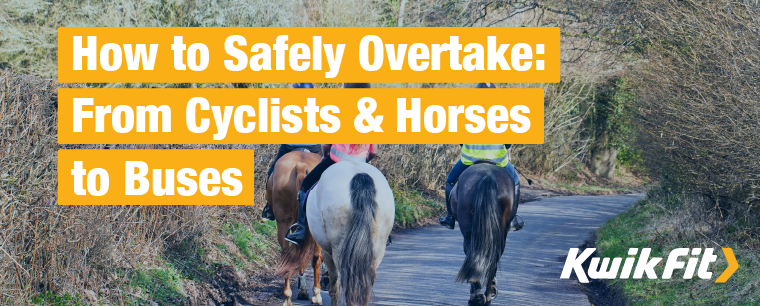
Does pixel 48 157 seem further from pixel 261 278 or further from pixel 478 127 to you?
pixel 478 127

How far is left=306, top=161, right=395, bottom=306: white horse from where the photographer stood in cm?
561

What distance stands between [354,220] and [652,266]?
4.79 metres

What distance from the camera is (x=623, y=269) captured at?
28.7 ft

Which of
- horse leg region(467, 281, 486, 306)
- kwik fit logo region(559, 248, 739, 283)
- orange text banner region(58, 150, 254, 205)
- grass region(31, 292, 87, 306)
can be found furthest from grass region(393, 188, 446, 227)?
grass region(31, 292, 87, 306)

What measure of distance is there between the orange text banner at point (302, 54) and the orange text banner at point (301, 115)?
51 cm

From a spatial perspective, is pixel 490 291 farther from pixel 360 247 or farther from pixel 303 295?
pixel 303 295

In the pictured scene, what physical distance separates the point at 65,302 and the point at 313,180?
248 cm

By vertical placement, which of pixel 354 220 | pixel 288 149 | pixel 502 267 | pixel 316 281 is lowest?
pixel 502 267

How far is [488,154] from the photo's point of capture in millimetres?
7363

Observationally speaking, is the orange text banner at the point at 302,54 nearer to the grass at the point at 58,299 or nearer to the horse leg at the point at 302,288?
the horse leg at the point at 302,288

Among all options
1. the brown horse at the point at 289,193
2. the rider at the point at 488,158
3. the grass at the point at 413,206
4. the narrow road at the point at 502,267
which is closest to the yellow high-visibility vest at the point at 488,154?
the rider at the point at 488,158

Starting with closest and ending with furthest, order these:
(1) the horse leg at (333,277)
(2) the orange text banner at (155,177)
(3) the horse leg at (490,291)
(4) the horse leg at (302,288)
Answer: (2) the orange text banner at (155,177) → (1) the horse leg at (333,277) → (3) the horse leg at (490,291) → (4) the horse leg at (302,288)

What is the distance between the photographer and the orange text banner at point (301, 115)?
7.75 meters

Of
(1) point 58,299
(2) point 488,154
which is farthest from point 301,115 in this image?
(1) point 58,299
